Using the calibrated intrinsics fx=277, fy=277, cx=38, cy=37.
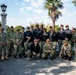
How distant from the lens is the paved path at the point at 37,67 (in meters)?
11.5

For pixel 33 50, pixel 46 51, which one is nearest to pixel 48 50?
pixel 46 51

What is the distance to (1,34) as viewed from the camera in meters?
13.6

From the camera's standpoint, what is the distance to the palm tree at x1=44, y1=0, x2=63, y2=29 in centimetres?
4319

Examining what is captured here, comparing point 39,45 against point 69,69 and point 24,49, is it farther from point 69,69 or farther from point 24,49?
point 69,69

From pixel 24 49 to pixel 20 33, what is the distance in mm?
862

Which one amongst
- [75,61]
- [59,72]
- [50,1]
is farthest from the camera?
[50,1]

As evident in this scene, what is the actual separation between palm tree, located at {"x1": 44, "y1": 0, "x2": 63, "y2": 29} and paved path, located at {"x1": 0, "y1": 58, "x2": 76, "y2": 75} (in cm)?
3001

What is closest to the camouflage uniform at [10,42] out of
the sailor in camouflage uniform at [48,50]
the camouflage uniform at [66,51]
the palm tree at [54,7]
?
the sailor in camouflage uniform at [48,50]

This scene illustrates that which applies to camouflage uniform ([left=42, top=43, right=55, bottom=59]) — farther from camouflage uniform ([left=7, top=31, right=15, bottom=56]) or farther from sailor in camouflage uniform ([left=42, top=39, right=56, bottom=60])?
camouflage uniform ([left=7, top=31, right=15, bottom=56])

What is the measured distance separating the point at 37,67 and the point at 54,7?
3237cm

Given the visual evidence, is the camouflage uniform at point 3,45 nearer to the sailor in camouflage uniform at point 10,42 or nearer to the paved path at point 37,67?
the paved path at point 37,67

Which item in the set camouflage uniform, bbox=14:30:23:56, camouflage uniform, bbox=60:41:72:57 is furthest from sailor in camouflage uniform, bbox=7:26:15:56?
camouflage uniform, bbox=60:41:72:57

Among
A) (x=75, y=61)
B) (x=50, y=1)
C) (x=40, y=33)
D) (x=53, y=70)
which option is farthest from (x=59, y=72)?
(x=50, y=1)

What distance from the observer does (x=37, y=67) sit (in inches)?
486
